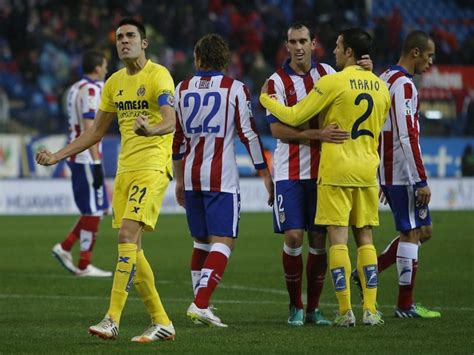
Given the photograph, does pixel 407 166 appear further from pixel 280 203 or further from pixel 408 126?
pixel 280 203

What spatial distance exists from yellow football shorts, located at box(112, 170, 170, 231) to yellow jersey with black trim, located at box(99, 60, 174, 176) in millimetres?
52

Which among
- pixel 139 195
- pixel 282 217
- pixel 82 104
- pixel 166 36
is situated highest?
pixel 166 36

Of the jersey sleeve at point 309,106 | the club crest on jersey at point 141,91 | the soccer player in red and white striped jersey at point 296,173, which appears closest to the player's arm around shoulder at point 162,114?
the club crest on jersey at point 141,91

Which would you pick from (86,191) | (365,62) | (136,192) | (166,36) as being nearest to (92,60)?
(86,191)

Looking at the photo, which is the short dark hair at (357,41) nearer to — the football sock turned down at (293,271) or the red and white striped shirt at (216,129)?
the red and white striped shirt at (216,129)

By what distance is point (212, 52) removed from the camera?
9336 millimetres

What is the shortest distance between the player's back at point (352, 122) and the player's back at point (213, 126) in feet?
2.32

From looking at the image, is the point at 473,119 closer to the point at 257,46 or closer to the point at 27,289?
the point at 257,46

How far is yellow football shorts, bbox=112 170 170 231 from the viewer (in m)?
8.34

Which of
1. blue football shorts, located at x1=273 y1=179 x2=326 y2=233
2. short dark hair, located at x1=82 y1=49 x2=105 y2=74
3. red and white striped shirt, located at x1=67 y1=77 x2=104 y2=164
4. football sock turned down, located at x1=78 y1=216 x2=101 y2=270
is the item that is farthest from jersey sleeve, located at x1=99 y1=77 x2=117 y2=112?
football sock turned down, located at x1=78 y1=216 x2=101 y2=270

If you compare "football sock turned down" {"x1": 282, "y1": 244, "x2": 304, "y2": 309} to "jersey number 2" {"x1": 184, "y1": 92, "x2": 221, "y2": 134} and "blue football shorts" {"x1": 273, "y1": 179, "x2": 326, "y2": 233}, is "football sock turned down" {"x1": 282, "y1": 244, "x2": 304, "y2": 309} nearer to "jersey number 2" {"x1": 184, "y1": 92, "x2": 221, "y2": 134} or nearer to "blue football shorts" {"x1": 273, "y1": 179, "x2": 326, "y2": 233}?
"blue football shorts" {"x1": 273, "y1": 179, "x2": 326, "y2": 233}

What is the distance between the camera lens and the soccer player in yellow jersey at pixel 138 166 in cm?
826

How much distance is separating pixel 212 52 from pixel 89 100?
489cm

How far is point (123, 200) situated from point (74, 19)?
2167 cm
